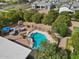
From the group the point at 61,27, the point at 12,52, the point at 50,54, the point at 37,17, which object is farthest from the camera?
the point at 37,17

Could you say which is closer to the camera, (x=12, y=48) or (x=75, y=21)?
(x=12, y=48)

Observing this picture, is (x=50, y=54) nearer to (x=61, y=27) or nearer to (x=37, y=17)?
(x=61, y=27)

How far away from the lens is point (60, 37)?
19.7 m

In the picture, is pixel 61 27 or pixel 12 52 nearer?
pixel 12 52

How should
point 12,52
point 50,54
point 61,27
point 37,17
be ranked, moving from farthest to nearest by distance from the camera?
point 37,17
point 61,27
point 12,52
point 50,54

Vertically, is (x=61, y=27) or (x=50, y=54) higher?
(x=50, y=54)

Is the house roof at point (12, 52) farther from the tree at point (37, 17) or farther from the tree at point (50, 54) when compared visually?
the tree at point (37, 17)

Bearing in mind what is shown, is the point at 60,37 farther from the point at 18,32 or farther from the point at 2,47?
the point at 2,47

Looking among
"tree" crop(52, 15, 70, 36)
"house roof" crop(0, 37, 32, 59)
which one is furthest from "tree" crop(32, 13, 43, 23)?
"house roof" crop(0, 37, 32, 59)

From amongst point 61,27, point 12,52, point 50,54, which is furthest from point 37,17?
point 50,54

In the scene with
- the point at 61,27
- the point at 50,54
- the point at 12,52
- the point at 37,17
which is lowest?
the point at 37,17

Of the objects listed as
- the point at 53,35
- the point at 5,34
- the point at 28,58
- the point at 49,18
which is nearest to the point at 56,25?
the point at 53,35

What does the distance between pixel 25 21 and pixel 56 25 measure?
7906 mm

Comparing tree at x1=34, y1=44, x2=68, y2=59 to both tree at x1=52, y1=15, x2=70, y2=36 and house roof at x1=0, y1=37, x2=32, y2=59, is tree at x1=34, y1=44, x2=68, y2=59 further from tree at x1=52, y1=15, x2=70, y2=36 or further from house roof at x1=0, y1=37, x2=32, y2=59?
tree at x1=52, y1=15, x2=70, y2=36
